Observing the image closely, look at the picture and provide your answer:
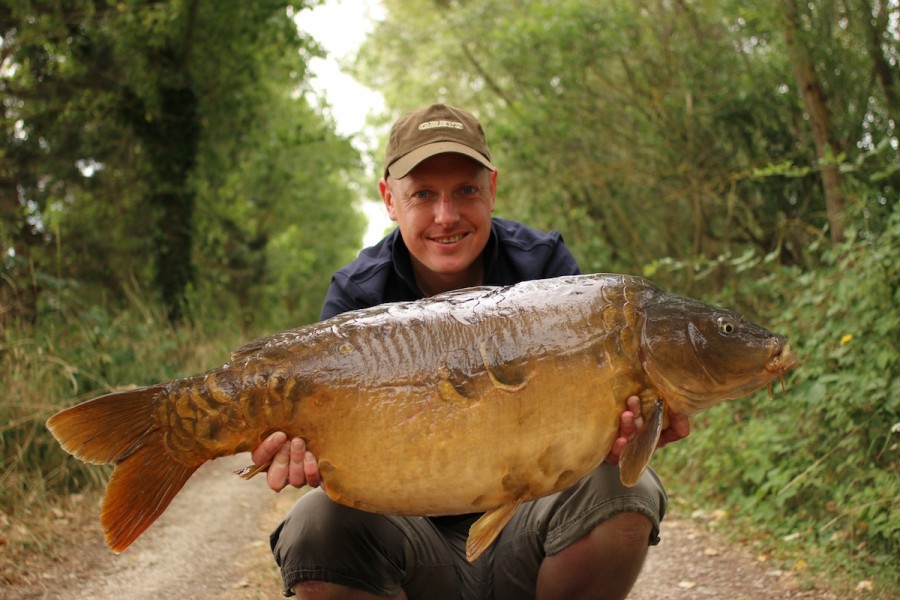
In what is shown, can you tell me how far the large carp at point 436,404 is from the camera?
5.97 ft

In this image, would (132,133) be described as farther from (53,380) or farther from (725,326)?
(725,326)

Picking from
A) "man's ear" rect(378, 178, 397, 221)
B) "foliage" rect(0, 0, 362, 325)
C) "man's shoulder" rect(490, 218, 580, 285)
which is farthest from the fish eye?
"foliage" rect(0, 0, 362, 325)

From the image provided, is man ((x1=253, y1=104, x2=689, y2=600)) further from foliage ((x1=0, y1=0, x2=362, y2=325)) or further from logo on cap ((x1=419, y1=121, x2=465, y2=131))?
foliage ((x1=0, y1=0, x2=362, y2=325))

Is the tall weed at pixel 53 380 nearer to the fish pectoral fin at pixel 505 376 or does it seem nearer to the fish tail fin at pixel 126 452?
the fish tail fin at pixel 126 452

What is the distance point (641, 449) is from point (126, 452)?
1.16 metres

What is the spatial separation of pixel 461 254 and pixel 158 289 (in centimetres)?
731

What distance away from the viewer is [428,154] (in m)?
2.44

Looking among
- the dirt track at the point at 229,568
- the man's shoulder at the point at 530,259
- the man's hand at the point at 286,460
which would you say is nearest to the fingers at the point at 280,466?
the man's hand at the point at 286,460

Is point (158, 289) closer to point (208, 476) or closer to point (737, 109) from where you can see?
point (208, 476)

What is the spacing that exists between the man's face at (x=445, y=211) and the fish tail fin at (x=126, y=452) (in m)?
0.96

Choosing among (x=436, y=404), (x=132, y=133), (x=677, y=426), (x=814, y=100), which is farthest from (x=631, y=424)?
(x=132, y=133)

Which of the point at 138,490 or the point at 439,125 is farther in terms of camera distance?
the point at 439,125

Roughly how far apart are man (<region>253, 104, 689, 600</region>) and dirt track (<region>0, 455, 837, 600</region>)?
3.67ft

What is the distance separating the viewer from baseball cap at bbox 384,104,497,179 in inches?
96.9
